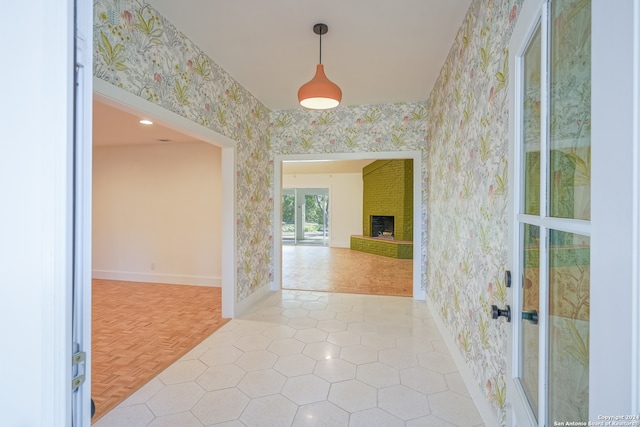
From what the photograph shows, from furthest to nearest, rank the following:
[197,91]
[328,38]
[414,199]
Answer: [414,199] → [197,91] → [328,38]

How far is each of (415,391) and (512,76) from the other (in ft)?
6.26

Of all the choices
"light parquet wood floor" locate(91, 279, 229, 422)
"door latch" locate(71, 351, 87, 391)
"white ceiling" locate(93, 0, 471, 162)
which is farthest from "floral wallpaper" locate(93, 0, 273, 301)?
"door latch" locate(71, 351, 87, 391)

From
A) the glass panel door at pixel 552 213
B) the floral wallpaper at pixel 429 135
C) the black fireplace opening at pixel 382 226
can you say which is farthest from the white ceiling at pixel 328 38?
the black fireplace opening at pixel 382 226

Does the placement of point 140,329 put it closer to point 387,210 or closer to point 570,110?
point 570,110

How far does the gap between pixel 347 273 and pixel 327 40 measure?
162 inches

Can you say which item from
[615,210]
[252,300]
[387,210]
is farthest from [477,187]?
[387,210]

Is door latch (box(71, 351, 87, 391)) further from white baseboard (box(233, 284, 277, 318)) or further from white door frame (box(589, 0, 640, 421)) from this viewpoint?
white baseboard (box(233, 284, 277, 318))

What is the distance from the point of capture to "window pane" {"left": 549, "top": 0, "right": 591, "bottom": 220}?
2.01 feet

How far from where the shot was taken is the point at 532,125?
0.91 metres

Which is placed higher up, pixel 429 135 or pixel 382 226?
pixel 429 135

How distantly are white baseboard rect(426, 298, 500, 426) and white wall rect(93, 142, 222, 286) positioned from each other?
3.39m

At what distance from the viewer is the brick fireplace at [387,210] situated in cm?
716

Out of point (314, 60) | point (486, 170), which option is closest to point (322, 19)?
point (314, 60)

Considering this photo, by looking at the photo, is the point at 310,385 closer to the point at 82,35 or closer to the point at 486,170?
the point at 486,170
